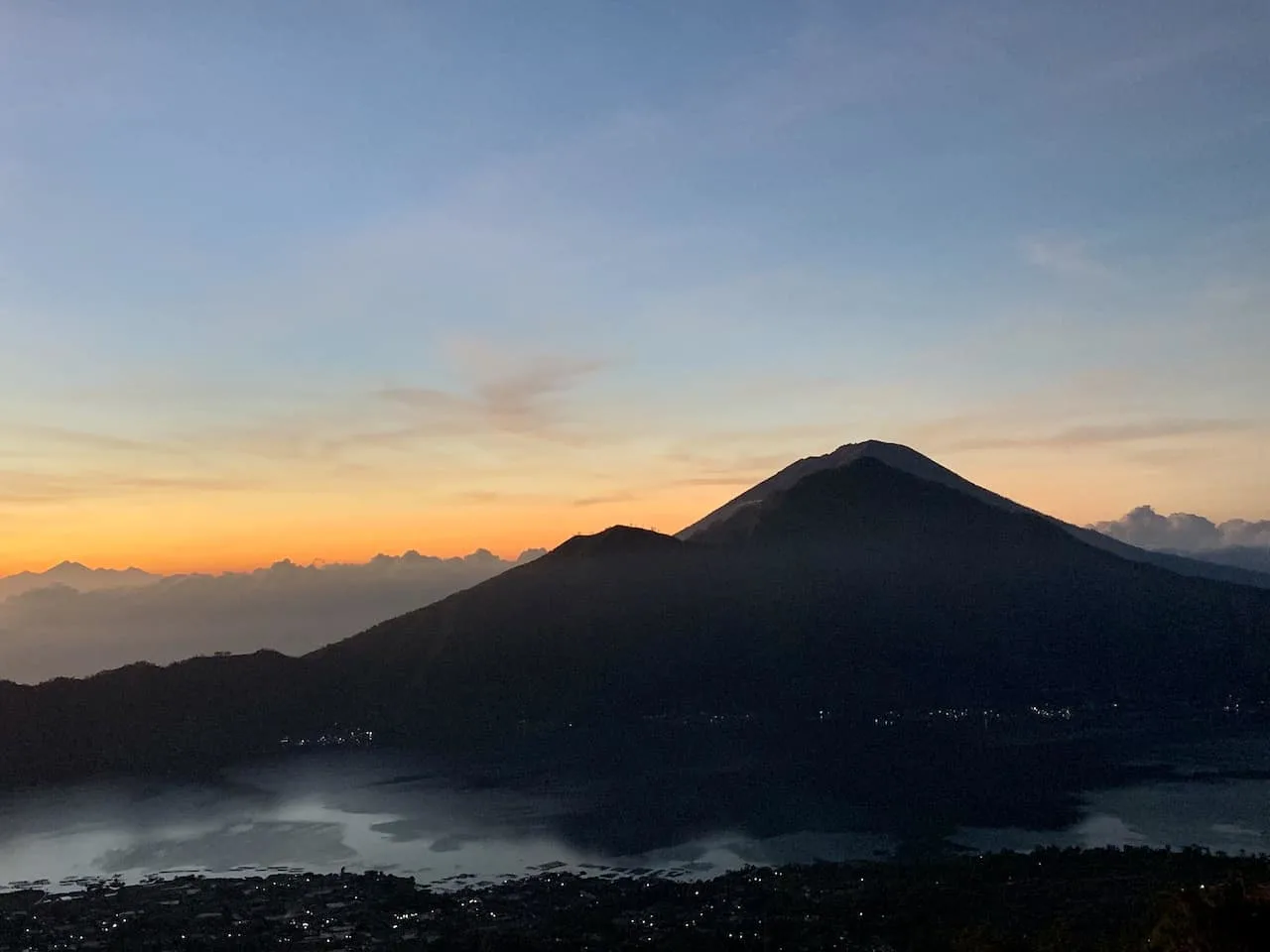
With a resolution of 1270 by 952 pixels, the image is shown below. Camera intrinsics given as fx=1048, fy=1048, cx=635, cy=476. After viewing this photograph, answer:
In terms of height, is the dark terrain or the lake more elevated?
the dark terrain

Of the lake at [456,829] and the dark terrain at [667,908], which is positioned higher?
the dark terrain at [667,908]

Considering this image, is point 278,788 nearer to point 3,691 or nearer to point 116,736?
point 116,736

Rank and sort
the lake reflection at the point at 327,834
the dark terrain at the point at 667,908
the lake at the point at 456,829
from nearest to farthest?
1. the dark terrain at the point at 667,908
2. the lake at the point at 456,829
3. the lake reflection at the point at 327,834

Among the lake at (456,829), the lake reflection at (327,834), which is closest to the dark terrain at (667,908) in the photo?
the lake reflection at (327,834)

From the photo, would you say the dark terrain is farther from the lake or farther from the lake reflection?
the lake

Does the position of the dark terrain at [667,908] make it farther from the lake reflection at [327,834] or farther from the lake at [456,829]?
the lake at [456,829]

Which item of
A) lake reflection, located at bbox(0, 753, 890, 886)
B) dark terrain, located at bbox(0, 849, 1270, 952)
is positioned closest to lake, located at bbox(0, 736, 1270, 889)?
lake reflection, located at bbox(0, 753, 890, 886)

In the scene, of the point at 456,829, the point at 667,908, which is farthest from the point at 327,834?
the point at 667,908
